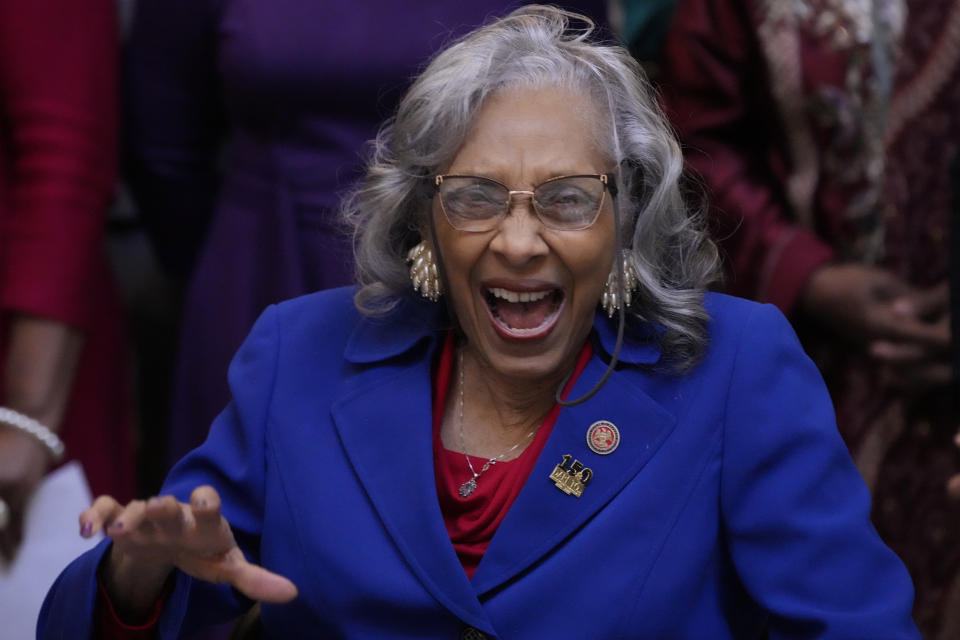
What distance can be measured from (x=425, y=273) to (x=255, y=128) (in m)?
1.03

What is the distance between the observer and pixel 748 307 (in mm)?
2400

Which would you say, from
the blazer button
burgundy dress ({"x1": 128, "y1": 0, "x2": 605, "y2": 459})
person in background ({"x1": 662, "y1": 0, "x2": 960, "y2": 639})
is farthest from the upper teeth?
person in background ({"x1": 662, "y1": 0, "x2": 960, "y2": 639})

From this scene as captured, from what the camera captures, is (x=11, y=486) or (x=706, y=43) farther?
(x=706, y=43)

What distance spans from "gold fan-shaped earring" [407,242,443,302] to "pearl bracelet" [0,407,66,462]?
0.97 metres

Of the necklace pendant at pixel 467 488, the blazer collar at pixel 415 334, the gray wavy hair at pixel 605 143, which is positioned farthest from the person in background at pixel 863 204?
the necklace pendant at pixel 467 488

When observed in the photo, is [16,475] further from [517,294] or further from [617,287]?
[617,287]

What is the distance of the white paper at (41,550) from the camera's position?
2.75 metres

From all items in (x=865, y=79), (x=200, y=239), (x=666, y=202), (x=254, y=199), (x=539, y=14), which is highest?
(x=539, y=14)

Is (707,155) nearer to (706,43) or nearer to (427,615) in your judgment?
(706,43)

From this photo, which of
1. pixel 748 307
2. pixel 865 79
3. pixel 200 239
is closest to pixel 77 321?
pixel 200 239

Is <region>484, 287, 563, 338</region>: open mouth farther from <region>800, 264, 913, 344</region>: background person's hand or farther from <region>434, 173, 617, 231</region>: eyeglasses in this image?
<region>800, 264, 913, 344</region>: background person's hand

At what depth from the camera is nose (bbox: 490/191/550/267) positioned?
7.48 ft

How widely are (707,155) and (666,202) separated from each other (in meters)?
0.82

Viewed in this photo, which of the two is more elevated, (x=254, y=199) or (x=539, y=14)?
(x=539, y=14)
